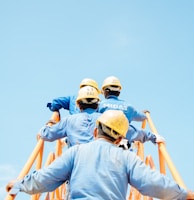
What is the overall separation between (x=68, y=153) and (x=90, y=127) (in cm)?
127

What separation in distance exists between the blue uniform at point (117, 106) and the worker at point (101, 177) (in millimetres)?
2302

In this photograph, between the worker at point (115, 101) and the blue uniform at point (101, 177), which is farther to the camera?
the worker at point (115, 101)

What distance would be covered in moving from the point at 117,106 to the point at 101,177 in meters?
2.66

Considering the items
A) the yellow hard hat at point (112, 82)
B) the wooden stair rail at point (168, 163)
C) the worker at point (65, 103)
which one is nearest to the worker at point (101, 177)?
the wooden stair rail at point (168, 163)

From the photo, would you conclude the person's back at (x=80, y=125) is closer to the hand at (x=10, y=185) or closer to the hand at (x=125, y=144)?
the hand at (x=125, y=144)

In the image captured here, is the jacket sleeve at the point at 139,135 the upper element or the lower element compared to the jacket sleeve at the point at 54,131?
lower

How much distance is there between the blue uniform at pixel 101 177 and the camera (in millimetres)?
2361

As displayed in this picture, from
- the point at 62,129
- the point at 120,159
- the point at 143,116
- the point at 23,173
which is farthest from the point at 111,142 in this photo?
the point at 143,116

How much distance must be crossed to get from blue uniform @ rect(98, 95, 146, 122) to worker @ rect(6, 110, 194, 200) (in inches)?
90.6

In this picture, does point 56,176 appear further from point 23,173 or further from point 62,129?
point 62,129

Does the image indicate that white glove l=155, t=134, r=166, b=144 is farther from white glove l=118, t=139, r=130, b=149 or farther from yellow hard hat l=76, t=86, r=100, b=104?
yellow hard hat l=76, t=86, r=100, b=104

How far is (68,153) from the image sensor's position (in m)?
2.52

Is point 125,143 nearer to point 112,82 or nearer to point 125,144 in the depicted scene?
point 125,144

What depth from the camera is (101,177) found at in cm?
238
